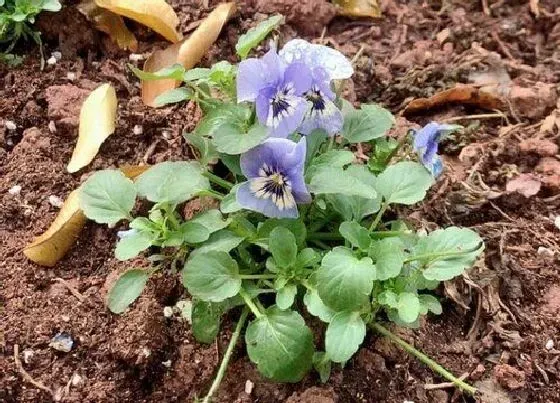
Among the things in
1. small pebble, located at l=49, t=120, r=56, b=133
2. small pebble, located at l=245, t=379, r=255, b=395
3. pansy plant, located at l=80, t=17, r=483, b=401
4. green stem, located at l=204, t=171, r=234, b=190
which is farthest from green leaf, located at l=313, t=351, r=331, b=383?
small pebble, located at l=49, t=120, r=56, b=133

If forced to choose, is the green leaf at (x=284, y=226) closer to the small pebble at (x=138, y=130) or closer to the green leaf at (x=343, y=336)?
the green leaf at (x=343, y=336)

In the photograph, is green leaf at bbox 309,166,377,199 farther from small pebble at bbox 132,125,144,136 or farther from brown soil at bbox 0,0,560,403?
small pebble at bbox 132,125,144,136

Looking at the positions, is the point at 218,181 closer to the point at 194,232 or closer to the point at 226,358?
the point at 194,232

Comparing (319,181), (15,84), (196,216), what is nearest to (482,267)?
(319,181)

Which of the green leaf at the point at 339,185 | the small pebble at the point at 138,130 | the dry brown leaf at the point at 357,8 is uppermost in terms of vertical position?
the green leaf at the point at 339,185

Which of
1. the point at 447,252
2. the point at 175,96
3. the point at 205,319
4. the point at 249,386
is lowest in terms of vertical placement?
the point at 249,386

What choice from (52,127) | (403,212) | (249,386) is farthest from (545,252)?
(52,127)

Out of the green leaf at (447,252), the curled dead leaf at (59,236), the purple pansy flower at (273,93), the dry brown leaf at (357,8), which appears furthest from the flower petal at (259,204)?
the dry brown leaf at (357,8)
